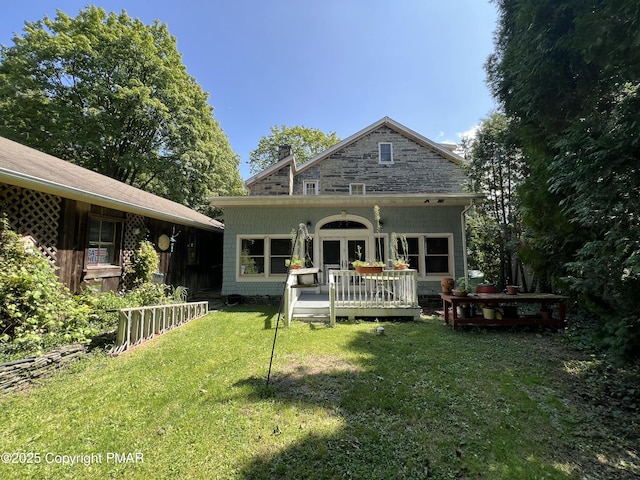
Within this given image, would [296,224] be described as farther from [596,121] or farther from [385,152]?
[385,152]

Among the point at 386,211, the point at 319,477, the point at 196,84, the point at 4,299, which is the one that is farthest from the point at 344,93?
the point at 319,477

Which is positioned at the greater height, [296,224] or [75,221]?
[296,224]

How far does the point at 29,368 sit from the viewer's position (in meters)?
3.22

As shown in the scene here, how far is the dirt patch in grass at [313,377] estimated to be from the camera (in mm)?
2998

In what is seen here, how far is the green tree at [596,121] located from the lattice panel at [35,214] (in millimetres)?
7918

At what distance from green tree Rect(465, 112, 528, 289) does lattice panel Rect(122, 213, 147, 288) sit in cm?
1082

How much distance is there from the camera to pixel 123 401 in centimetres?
285

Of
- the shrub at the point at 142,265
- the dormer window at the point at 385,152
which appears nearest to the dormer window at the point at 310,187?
the dormer window at the point at 385,152

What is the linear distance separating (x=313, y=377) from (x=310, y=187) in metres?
11.4

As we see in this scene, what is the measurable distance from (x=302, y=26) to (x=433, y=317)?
10.7 m

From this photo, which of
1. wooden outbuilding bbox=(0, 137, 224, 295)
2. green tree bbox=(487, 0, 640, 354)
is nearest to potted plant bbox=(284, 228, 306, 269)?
green tree bbox=(487, 0, 640, 354)

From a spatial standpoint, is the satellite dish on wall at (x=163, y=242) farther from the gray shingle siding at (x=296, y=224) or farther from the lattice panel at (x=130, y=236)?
the gray shingle siding at (x=296, y=224)

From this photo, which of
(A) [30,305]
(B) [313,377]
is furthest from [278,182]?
(B) [313,377]

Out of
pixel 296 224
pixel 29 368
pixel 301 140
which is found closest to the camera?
pixel 29 368
